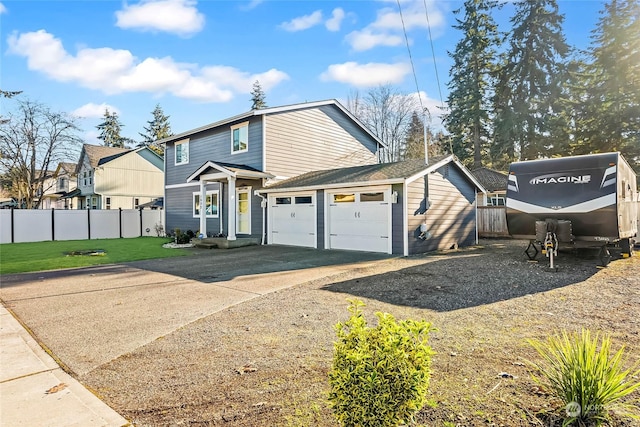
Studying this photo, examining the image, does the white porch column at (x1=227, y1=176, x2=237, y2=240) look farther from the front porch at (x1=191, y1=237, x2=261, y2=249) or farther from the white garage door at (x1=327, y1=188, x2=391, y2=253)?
the white garage door at (x1=327, y1=188, x2=391, y2=253)

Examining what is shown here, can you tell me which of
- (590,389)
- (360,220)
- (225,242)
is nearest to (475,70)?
(360,220)

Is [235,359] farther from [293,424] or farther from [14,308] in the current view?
[14,308]

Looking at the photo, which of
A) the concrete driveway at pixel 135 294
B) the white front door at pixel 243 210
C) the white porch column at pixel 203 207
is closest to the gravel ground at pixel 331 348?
the concrete driveway at pixel 135 294

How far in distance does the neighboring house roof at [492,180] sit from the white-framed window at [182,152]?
18.7m

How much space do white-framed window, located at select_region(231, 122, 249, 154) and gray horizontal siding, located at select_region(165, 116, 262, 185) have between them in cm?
23

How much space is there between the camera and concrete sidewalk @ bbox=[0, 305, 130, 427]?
2.59 meters

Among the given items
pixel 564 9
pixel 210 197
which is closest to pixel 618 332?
pixel 210 197

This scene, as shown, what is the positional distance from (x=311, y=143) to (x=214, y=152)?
200 inches

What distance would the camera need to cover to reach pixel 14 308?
19.6 feet

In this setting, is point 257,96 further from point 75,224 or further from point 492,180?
point 492,180

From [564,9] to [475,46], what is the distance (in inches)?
248

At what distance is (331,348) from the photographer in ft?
12.9

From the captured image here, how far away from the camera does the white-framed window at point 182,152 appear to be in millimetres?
19859

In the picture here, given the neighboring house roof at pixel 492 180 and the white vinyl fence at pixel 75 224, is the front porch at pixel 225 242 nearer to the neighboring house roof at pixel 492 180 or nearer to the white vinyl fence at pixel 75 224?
the white vinyl fence at pixel 75 224
